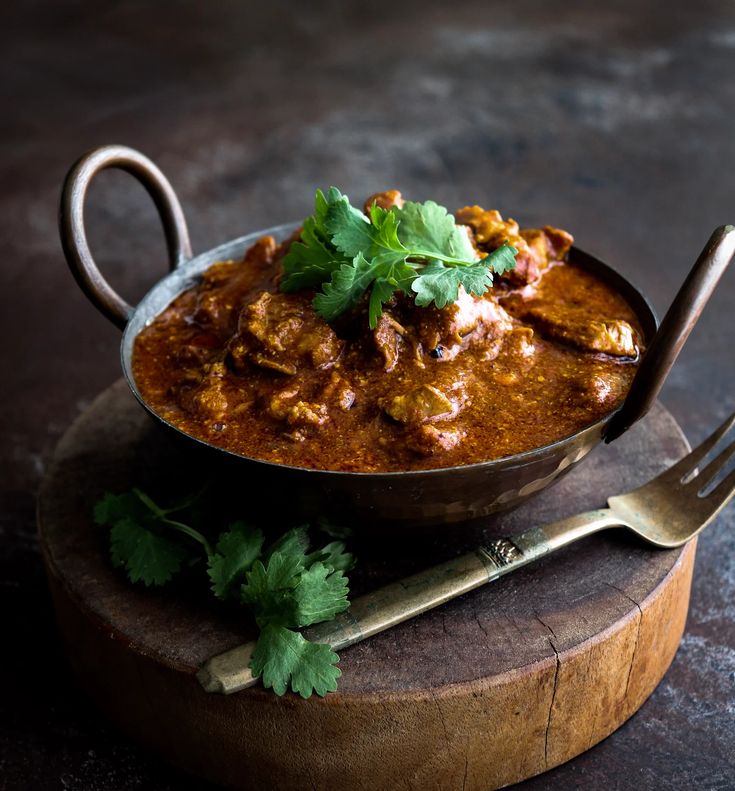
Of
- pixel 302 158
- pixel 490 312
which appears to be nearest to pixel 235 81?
pixel 302 158

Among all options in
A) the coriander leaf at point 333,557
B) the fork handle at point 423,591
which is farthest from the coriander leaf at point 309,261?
the fork handle at point 423,591

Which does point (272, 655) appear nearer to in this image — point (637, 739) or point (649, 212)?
point (637, 739)

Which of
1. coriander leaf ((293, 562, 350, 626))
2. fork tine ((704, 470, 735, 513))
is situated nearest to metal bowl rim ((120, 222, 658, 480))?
coriander leaf ((293, 562, 350, 626))

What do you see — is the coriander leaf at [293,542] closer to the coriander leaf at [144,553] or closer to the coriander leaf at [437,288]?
the coriander leaf at [144,553]

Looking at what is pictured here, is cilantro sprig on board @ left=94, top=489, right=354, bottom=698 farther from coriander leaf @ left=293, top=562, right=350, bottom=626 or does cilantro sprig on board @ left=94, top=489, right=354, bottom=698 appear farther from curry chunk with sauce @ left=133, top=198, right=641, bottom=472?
curry chunk with sauce @ left=133, top=198, right=641, bottom=472

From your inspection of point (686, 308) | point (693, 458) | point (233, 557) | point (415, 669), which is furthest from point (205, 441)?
point (693, 458)
